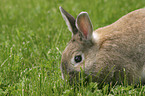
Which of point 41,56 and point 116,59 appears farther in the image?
point 41,56

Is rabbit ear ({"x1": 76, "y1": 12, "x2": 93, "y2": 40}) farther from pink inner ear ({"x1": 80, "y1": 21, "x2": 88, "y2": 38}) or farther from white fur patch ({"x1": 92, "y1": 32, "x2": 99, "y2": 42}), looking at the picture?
white fur patch ({"x1": 92, "y1": 32, "x2": 99, "y2": 42})

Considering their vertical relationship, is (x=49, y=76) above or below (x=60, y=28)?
below

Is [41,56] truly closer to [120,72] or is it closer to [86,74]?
[86,74]

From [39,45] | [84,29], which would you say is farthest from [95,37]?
[39,45]

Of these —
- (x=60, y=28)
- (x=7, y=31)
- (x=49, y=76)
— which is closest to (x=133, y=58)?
(x=49, y=76)

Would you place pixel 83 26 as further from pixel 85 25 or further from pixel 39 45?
pixel 39 45

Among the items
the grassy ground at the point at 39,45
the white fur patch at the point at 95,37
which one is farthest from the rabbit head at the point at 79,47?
the grassy ground at the point at 39,45

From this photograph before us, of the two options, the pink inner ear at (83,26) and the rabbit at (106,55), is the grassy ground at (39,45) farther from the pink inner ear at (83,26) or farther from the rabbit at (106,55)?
the pink inner ear at (83,26)
